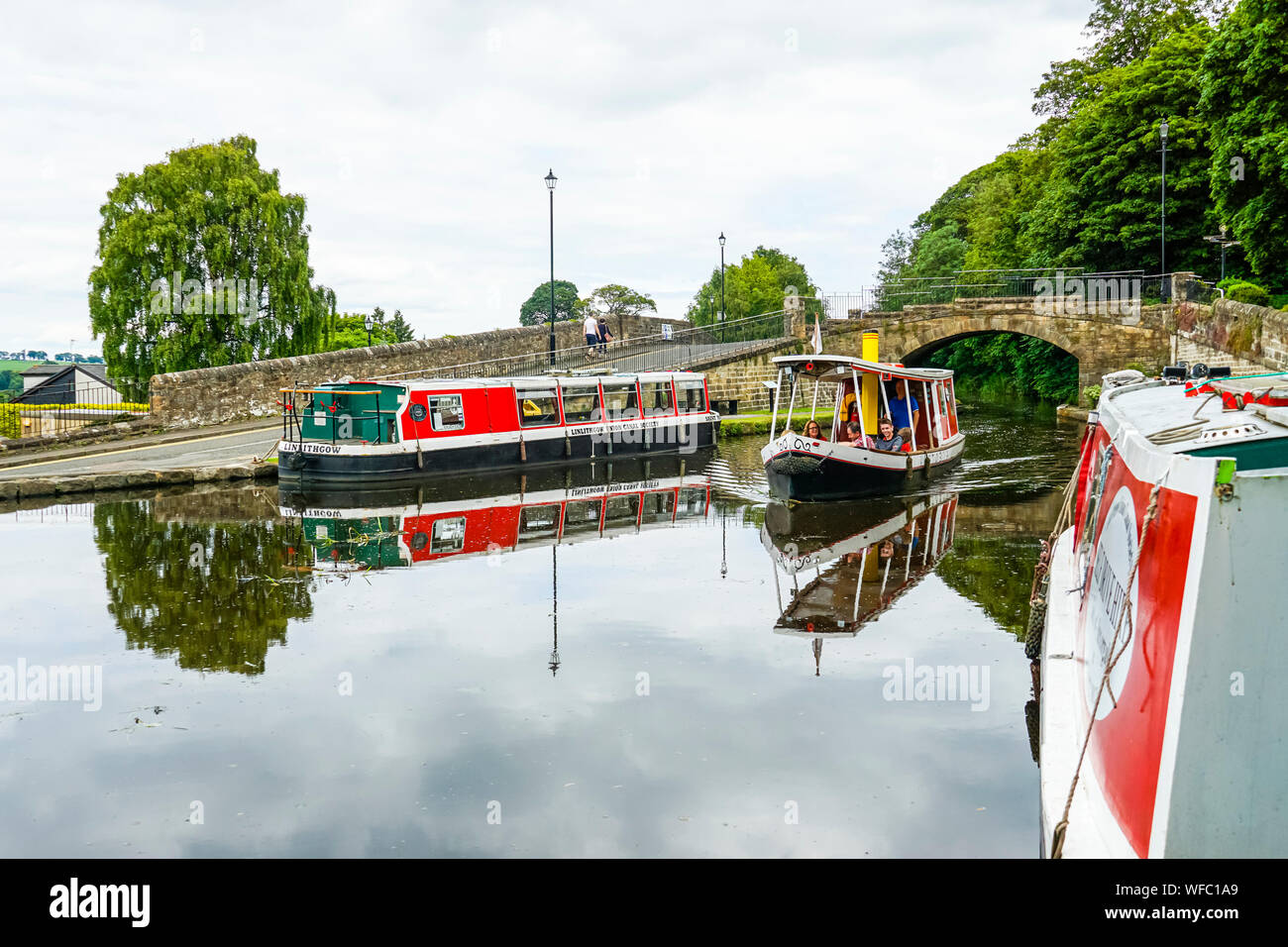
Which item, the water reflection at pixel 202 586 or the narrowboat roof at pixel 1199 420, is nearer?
the narrowboat roof at pixel 1199 420

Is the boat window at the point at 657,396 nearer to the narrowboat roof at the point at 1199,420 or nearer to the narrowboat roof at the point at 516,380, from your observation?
the narrowboat roof at the point at 516,380

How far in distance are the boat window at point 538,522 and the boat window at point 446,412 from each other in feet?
12.3

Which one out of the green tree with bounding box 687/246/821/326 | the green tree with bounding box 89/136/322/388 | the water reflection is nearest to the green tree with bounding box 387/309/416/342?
the green tree with bounding box 687/246/821/326

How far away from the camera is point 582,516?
48.3 ft

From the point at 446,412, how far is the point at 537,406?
226cm

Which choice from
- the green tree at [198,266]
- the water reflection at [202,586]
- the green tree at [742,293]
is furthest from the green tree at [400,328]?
the water reflection at [202,586]

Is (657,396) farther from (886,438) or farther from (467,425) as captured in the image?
(886,438)

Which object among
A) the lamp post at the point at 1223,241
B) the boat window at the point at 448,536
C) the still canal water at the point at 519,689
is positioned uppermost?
the lamp post at the point at 1223,241

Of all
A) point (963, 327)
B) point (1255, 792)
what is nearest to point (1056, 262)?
point (963, 327)

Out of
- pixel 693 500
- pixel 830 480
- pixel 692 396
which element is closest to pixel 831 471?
pixel 830 480

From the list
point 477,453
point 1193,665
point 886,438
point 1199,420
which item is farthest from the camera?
point 477,453

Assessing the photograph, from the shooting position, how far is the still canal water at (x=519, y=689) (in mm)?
5223

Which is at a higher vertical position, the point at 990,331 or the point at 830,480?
the point at 990,331
